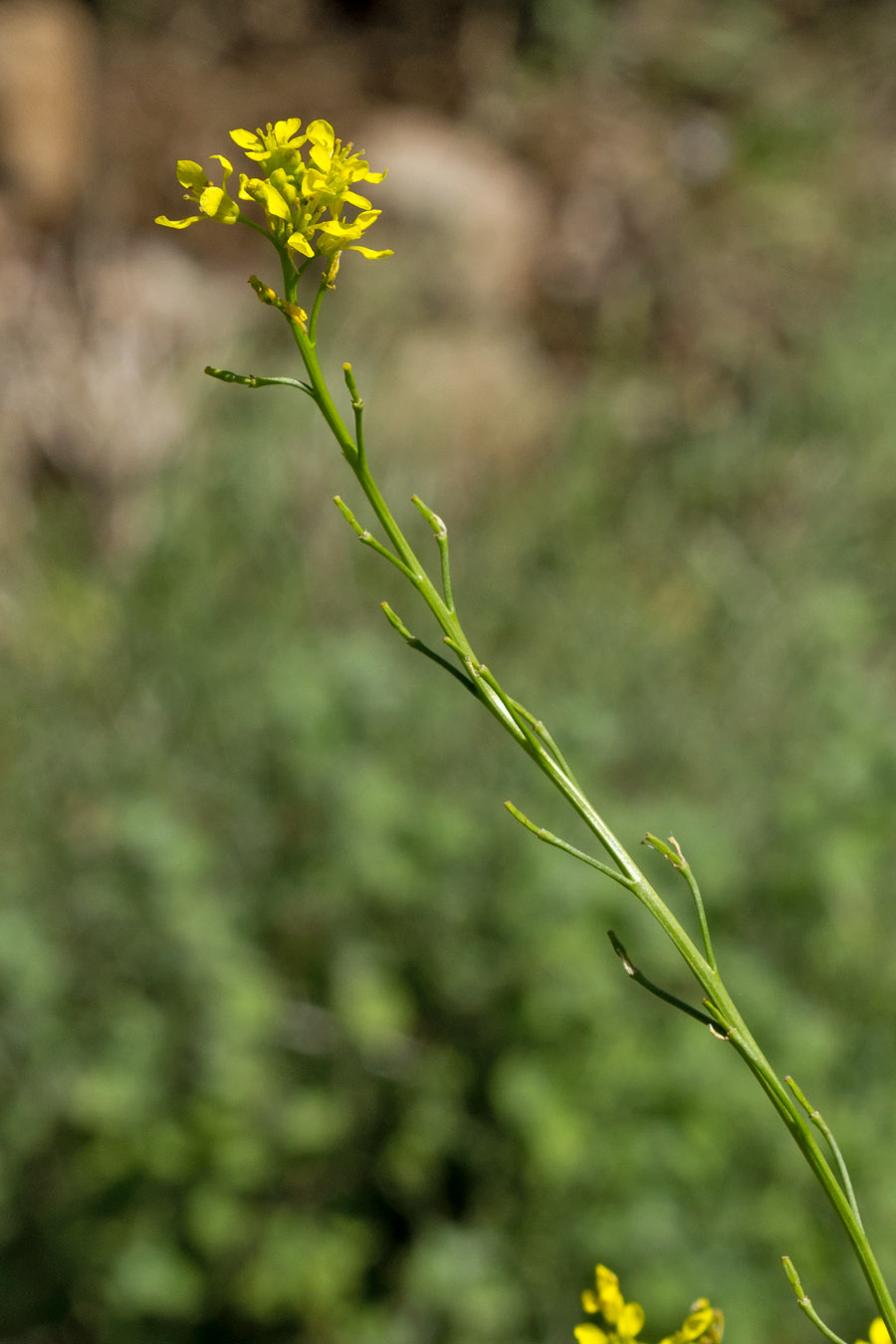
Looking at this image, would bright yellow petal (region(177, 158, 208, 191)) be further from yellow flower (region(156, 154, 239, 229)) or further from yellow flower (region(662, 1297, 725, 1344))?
yellow flower (region(662, 1297, 725, 1344))

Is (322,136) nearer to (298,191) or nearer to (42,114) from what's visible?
(298,191)

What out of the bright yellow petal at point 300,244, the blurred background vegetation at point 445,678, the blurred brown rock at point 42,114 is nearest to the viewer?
the bright yellow petal at point 300,244

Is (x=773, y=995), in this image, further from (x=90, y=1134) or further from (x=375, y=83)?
(x=375, y=83)

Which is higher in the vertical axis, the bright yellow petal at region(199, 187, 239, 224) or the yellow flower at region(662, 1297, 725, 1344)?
the bright yellow petal at region(199, 187, 239, 224)

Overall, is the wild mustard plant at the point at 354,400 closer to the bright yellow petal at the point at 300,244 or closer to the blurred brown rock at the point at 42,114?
the bright yellow petal at the point at 300,244

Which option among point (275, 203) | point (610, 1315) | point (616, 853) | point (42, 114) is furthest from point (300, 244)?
point (42, 114)

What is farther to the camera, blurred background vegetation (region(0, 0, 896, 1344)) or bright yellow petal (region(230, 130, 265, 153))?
blurred background vegetation (region(0, 0, 896, 1344))

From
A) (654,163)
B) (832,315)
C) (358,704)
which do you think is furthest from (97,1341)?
(654,163)

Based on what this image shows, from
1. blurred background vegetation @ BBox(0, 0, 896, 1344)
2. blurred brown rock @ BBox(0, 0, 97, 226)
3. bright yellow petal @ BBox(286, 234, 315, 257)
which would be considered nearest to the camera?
bright yellow petal @ BBox(286, 234, 315, 257)

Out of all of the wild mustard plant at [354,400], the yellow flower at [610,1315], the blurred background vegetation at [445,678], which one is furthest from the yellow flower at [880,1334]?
the blurred background vegetation at [445,678]

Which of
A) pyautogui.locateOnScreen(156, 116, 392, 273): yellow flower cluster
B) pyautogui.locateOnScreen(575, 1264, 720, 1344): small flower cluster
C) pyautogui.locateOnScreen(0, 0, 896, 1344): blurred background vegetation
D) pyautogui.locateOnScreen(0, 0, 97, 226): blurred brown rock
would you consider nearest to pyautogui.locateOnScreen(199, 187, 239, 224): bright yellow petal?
pyautogui.locateOnScreen(156, 116, 392, 273): yellow flower cluster
